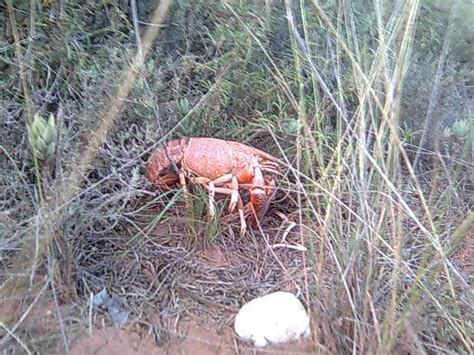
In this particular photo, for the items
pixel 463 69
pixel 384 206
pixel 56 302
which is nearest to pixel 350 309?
pixel 384 206

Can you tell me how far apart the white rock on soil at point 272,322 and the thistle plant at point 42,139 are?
2.22 feet

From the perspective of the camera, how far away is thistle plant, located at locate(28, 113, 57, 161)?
67.1 inches

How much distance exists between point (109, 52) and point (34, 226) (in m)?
0.86

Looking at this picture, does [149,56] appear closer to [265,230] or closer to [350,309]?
[265,230]

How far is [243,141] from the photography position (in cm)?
230

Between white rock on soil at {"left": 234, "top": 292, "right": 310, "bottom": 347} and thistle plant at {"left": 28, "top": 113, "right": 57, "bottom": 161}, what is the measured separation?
0.68 m

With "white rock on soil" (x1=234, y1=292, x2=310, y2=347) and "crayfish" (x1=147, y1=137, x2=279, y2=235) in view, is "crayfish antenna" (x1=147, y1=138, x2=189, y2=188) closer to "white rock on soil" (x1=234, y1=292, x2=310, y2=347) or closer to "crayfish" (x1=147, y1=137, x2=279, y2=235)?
"crayfish" (x1=147, y1=137, x2=279, y2=235)

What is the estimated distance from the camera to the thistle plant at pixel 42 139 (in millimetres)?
1705

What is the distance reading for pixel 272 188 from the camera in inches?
83.3

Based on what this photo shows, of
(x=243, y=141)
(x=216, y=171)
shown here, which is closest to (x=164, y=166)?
(x=216, y=171)

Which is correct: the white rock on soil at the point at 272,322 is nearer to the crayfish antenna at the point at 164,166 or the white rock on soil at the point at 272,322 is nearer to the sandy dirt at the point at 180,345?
the sandy dirt at the point at 180,345

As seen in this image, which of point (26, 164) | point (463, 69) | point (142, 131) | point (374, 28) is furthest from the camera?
point (463, 69)

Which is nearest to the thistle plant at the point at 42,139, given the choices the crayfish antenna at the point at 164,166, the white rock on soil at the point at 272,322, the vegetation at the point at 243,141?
the vegetation at the point at 243,141

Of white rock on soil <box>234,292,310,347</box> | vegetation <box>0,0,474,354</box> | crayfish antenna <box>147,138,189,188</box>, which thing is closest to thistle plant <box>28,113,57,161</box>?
vegetation <box>0,0,474,354</box>
